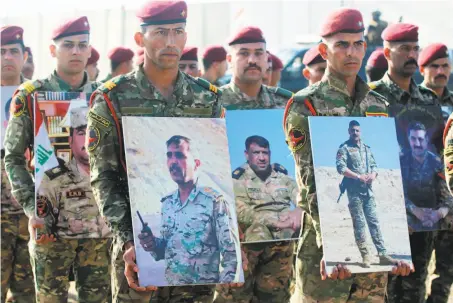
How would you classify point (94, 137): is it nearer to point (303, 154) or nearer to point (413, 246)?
point (303, 154)

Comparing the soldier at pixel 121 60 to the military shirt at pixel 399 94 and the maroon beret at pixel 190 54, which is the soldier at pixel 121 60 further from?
the military shirt at pixel 399 94

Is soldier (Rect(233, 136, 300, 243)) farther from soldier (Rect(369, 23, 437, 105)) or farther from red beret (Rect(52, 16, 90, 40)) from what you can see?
red beret (Rect(52, 16, 90, 40))

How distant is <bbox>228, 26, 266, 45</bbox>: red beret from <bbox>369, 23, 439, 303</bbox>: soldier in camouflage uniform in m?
0.99

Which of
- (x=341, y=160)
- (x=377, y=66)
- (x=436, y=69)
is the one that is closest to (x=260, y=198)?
(x=341, y=160)

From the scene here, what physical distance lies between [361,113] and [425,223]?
68.1 inches

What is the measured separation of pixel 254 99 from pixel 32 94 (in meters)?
1.71

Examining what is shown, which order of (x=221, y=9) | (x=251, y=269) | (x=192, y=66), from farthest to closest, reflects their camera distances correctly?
(x=221, y=9)
(x=192, y=66)
(x=251, y=269)

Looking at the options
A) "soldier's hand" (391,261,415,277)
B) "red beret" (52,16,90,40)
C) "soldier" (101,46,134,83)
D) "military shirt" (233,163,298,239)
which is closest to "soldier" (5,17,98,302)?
"red beret" (52,16,90,40)

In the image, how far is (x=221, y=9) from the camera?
882 inches

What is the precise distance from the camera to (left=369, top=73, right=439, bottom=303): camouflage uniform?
24.5 feet

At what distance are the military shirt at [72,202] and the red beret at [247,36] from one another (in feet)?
5.56

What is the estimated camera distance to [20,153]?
252 inches

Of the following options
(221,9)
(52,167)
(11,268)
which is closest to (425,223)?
(52,167)

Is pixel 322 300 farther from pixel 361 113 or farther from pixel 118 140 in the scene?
pixel 118 140
